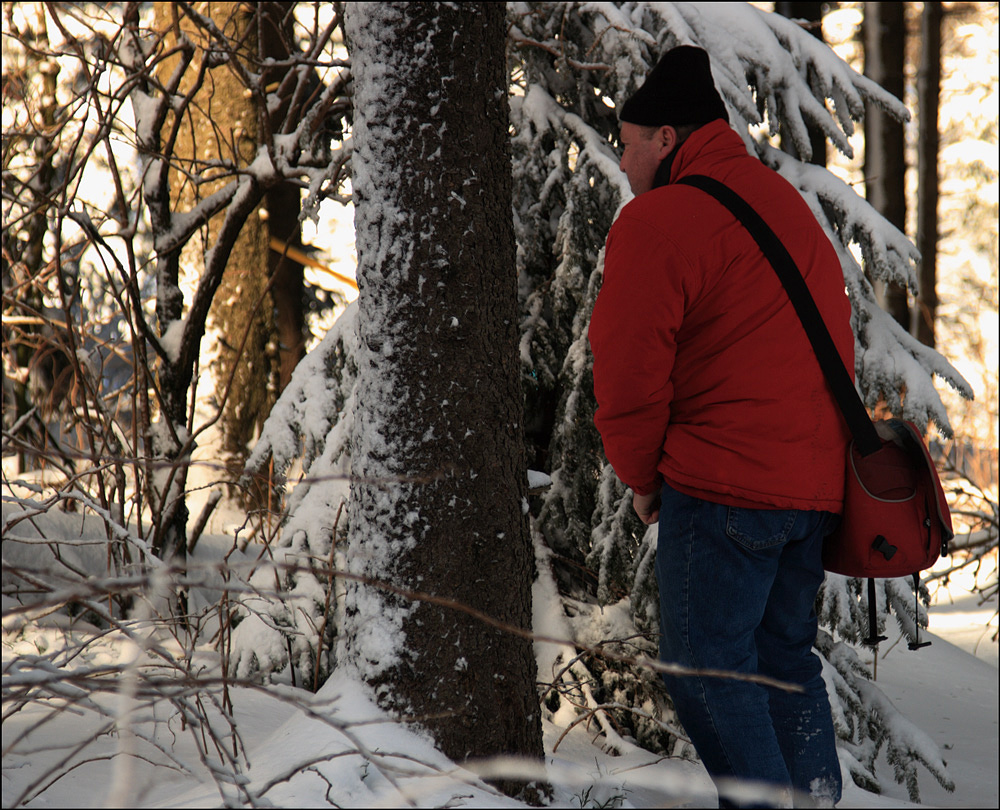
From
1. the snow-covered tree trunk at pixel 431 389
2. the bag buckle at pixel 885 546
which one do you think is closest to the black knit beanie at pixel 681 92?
the snow-covered tree trunk at pixel 431 389

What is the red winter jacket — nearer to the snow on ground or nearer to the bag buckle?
the bag buckle

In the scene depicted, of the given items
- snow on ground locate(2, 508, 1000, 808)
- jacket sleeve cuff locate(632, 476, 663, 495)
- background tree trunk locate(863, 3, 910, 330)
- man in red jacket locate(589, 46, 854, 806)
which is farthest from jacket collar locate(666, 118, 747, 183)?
background tree trunk locate(863, 3, 910, 330)

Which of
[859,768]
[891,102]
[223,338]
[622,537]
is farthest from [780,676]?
[223,338]

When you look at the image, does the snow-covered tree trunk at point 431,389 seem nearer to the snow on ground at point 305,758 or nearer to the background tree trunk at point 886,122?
the snow on ground at point 305,758

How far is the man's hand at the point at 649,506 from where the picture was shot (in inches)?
88.7

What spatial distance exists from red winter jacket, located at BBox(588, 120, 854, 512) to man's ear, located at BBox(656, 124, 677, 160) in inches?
8.4

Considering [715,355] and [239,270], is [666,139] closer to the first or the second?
[715,355]

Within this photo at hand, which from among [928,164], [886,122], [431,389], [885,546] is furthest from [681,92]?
[928,164]

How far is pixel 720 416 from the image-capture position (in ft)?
6.73

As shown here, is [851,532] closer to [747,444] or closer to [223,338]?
[747,444]

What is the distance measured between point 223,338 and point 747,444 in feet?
15.2

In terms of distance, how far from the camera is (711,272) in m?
2.03

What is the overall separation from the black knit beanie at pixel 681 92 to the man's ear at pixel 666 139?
1 cm

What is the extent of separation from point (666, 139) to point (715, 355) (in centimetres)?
65
